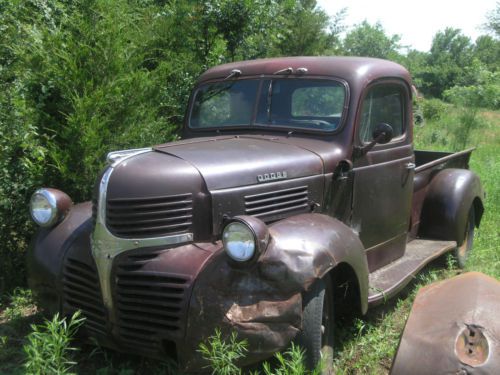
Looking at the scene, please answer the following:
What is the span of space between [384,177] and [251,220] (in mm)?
1740

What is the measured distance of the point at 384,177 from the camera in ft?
13.0

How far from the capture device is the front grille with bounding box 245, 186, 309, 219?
120 inches

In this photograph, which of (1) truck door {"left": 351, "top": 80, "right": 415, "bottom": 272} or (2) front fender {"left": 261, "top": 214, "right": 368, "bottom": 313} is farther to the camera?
(1) truck door {"left": 351, "top": 80, "right": 415, "bottom": 272}

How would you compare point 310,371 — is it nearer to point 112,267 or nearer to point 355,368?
point 355,368

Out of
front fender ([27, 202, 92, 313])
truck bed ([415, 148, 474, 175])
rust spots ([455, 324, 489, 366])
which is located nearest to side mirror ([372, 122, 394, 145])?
truck bed ([415, 148, 474, 175])

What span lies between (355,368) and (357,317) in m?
0.38

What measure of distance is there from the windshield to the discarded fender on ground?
146 cm

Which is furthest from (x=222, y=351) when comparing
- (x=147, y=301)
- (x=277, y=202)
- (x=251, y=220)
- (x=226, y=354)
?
(x=277, y=202)

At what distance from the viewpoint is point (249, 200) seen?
9.96 ft

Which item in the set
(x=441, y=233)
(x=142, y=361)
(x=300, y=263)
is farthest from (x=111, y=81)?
(x=441, y=233)

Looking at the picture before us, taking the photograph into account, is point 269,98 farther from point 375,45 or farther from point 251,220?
point 375,45

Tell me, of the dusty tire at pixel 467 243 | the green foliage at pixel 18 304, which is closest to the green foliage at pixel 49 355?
the green foliage at pixel 18 304

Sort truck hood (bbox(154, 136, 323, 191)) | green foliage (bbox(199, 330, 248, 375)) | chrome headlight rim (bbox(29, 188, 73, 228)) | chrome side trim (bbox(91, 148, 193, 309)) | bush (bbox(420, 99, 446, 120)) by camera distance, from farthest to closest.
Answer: bush (bbox(420, 99, 446, 120))
chrome headlight rim (bbox(29, 188, 73, 228))
truck hood (bbox(154, 136, 323, 191))
chrome side trim (bbox(91, 148, 193, 309))
green foliage (bbox(199, 330, 248, 375))

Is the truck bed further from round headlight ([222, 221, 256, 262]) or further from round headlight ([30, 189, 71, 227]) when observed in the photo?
round headlight ([30, 189, 71, 227])
